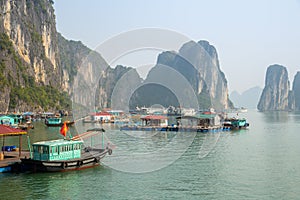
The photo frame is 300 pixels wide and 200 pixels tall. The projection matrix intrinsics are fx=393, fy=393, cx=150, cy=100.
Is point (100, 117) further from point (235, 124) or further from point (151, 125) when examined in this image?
point (235, 124)

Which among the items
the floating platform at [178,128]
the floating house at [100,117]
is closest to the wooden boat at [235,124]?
the floating platform at [178,128]

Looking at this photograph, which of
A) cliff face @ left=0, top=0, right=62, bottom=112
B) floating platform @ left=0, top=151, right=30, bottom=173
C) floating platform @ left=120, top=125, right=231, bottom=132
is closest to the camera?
floating platform @ left=0, top=151, right=30, bottom=173

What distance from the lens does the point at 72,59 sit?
172 metres

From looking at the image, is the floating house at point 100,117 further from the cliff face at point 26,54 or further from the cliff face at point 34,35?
the cliff face at point 34,35

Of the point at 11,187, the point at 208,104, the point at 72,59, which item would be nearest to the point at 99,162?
the point at 11,187

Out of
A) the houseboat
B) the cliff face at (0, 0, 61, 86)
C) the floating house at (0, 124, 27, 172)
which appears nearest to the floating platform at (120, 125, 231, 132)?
the houseboat

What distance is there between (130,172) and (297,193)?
878 centimetres

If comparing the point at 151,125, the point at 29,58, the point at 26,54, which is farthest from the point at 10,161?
the point at 29,58

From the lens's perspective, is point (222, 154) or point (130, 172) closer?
point (130, 172)

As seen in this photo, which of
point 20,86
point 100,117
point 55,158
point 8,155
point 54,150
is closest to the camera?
point 54,150

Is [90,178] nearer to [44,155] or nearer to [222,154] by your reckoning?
[44,155]

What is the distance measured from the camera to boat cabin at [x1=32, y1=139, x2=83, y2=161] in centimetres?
2072

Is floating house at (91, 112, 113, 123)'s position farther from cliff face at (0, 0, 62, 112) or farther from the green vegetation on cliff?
the green vegetation on cliff

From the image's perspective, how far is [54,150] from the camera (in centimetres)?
2080
